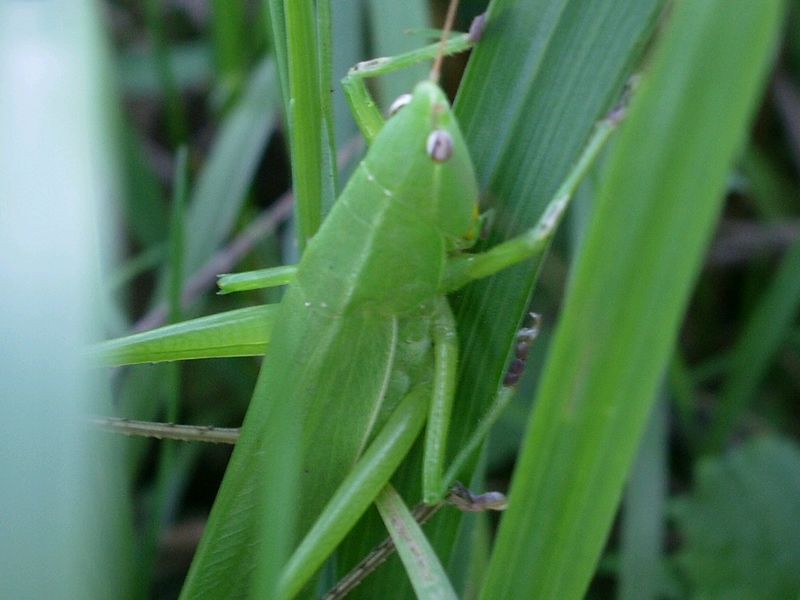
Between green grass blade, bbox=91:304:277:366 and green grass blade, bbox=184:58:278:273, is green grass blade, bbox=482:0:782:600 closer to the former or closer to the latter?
green grass blade, bbox=91:304:277:366

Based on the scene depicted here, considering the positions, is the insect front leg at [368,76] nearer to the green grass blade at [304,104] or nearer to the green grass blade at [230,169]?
the green grass blade at [304,104]

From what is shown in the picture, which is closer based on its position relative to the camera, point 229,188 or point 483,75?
point 483,75

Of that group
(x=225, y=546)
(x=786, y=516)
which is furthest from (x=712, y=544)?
(x=225, y=546)

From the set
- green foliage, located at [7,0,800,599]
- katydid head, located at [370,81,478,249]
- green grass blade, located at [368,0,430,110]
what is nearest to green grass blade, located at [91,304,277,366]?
green foliage, located at [7,0,800,599]

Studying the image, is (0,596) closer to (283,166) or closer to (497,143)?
(497,143)

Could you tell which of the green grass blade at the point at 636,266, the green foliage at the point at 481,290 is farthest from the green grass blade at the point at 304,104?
the green grass blade at the point at 636,266

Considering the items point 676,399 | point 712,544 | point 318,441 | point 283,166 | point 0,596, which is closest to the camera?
point 0,596

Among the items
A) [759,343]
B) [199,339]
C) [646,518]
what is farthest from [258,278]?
[759,343]
